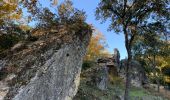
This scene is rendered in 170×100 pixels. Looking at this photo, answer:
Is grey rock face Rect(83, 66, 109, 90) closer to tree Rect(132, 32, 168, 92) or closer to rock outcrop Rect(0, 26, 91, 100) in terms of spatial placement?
tree Rect(132, 32, 168, 92)

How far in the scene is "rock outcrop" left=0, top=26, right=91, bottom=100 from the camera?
6607 mm

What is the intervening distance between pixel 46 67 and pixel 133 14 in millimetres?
13733

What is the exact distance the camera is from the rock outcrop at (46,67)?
6607mm

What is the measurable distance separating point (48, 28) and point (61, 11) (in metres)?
1.74

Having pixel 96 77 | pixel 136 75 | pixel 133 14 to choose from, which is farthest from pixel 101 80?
pixel 136 75

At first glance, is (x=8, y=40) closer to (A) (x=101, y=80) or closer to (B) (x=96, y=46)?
(A) (x=101, y=80)

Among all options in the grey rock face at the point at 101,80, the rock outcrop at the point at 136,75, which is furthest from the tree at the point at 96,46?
the grey rock face at the point at 101,80

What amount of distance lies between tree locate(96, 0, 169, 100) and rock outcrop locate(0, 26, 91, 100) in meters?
10.7

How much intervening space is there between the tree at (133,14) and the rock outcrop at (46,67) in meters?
10.7

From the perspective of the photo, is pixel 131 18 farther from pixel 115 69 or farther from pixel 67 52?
pixel 115 69

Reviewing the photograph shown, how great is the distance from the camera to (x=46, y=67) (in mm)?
7383

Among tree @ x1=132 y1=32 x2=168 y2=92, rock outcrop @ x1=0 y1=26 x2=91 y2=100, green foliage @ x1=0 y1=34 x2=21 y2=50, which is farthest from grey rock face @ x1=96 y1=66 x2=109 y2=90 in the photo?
rock outcrop @ x1=0 y1=26 x2=91 y2=100

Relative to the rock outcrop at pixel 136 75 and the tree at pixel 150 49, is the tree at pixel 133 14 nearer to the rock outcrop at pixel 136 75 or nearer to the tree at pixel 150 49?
the tree at pixel 150 49

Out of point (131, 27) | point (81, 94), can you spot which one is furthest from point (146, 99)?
point (81, 94)
